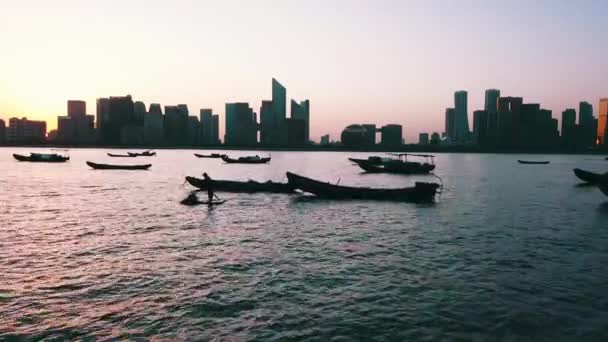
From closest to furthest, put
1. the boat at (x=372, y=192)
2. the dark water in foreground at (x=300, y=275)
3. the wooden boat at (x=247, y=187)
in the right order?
the dark water in foreground at (x=300, y=275)
the boat at (x=372, y=192)
the wooden boat at (x=247, y=187)

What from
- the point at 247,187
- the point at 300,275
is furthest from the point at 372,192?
the point at 300,275

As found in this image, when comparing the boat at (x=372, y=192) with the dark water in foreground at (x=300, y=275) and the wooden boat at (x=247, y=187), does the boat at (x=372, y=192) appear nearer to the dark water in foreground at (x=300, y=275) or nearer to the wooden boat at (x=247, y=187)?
the wooden boat at (x=247, y=187)

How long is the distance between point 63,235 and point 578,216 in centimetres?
4692

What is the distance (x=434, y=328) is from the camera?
1538 centimetres

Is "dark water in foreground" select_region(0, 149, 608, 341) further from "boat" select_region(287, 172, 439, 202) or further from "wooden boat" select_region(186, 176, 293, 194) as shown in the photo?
"wooden boat" select_region(186, 176, 293, 194)

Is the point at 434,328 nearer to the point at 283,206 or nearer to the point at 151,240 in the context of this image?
the point at 151,240

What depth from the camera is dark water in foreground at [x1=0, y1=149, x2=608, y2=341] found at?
50.3 feet

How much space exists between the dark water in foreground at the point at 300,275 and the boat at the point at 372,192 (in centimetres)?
872

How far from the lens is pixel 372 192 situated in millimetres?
52000

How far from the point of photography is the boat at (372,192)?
2015 inches

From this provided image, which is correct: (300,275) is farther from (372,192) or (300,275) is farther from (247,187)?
(247,187)

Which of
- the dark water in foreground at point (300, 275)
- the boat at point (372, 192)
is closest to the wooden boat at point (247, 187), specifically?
the boat at point (372, 192)

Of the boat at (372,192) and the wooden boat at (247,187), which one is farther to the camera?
the wooden boat at (247,187)

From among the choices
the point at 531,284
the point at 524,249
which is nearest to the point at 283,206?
the point at 524,249
